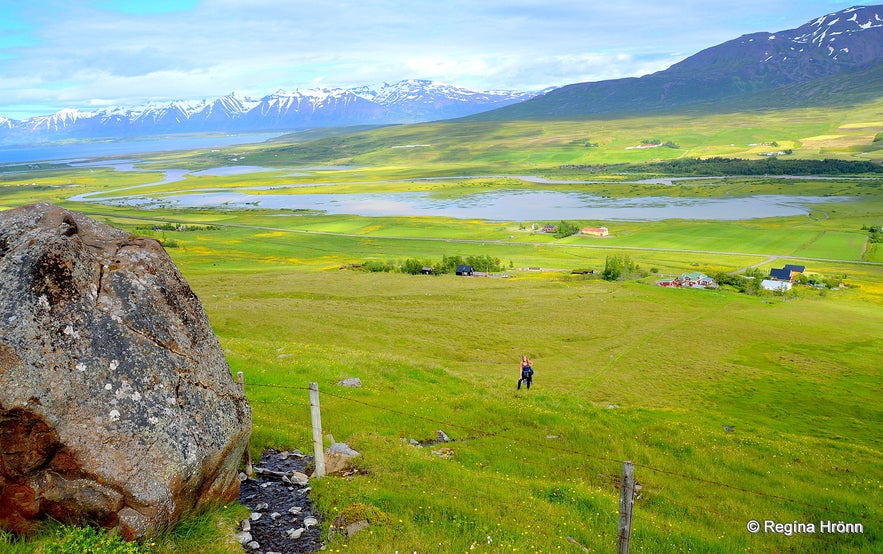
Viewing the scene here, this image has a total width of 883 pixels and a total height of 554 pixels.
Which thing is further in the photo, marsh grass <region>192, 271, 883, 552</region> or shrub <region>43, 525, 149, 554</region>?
marsh grass <region>192, 271, 883, 552</region>

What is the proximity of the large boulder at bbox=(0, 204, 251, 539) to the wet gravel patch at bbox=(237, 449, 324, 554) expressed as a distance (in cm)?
98

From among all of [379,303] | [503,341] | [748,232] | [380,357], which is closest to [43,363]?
[380,357]

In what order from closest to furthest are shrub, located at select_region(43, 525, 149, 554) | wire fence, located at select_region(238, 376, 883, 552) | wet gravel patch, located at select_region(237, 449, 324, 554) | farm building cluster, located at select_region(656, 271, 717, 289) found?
shrub, located at select_region(43, 525, 149, 554) → wet gravel patch, located at select_region(237, 449, 324, 554) → wire fence, located at select_region(238, 376, 883, 552) → farm building cluster, located at select_region(656, 271, 717, 289)

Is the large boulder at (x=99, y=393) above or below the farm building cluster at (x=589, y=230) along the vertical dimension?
Answer: above

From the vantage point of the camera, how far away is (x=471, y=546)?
1316 centimetres

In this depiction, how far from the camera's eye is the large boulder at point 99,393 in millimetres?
11633

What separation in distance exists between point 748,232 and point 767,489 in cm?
16727

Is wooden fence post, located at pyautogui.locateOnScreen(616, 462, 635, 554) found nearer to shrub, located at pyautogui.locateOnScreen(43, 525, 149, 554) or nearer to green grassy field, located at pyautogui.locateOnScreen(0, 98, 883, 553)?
green grassy field, located at pyautogui.locateOnScreen(0, 98, 883, 553)

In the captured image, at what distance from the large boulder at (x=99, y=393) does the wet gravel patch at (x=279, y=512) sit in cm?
98

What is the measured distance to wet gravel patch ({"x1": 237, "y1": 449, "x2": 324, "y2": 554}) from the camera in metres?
13.3

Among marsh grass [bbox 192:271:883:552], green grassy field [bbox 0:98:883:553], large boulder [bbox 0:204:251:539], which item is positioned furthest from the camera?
marsh grass [bbox 192:271:883:552]

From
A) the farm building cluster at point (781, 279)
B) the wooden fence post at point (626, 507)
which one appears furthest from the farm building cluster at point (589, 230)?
the wooden fence post at point (626, 507)

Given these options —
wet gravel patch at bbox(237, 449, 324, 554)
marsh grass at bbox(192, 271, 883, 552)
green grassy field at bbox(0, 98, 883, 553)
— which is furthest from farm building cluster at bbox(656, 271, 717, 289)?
wet gravel patch at bbox(237, 449, 324, 554)

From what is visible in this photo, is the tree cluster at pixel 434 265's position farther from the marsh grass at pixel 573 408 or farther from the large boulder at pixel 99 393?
the large boulder at pixel 99 393
